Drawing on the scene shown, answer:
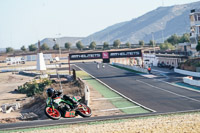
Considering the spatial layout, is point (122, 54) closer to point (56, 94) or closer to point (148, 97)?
A: point (148, 97)

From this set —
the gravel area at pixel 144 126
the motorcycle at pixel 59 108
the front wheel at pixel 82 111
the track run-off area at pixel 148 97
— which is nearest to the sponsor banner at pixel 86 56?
the track run-off area at pixel 148 97

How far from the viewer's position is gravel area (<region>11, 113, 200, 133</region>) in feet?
51.3

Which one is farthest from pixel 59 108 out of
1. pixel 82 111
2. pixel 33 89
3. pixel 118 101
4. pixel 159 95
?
pixel 33 89

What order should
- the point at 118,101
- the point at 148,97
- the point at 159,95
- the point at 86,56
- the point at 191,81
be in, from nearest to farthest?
the point at 118,101
the point at 148,97
the point at 159,95
the point at 191,81
the point at 86,56

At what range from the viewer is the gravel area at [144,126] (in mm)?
15648

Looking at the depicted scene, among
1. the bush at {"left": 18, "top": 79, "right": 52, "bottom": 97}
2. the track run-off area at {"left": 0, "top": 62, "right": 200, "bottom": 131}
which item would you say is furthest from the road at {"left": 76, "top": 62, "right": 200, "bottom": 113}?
the bush at {"left": 18, "top": 79, "right": 52, "bottom": 97}

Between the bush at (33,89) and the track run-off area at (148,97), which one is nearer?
the track run-off area at (148,97)

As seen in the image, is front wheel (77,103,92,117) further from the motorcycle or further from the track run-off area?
the track run-off area

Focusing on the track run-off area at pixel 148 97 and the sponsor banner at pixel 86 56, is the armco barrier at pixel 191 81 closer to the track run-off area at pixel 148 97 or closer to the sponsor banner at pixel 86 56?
the track run-off area at pixel 148 97

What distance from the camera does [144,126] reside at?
656 inches

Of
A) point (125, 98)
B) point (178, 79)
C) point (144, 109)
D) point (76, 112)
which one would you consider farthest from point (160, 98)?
point (76, 112)

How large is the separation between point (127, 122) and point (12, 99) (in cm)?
3792

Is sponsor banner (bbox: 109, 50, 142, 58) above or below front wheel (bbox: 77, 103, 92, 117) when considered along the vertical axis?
above

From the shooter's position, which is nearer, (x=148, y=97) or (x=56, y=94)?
(x=56, y=94)
